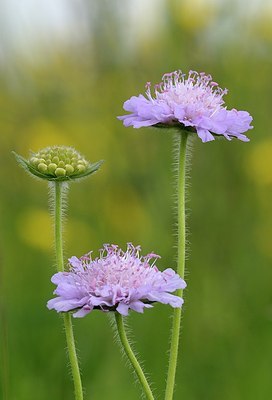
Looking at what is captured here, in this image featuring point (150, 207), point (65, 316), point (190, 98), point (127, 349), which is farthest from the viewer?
point (150, 207)

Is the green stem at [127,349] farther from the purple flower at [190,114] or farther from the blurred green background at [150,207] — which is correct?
the blurred green background at [150,207]

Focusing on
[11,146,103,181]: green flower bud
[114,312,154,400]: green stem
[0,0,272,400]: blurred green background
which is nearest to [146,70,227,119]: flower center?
[11,146,103,181]: green flower bud

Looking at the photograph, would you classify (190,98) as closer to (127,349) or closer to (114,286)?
(114,286)

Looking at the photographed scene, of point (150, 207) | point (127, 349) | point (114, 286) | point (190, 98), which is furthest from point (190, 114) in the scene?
point (150, 207)

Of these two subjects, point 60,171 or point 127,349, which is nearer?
point 127,349

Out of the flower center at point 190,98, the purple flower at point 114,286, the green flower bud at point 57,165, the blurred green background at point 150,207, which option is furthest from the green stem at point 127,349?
the blurred green background at point 150,207
